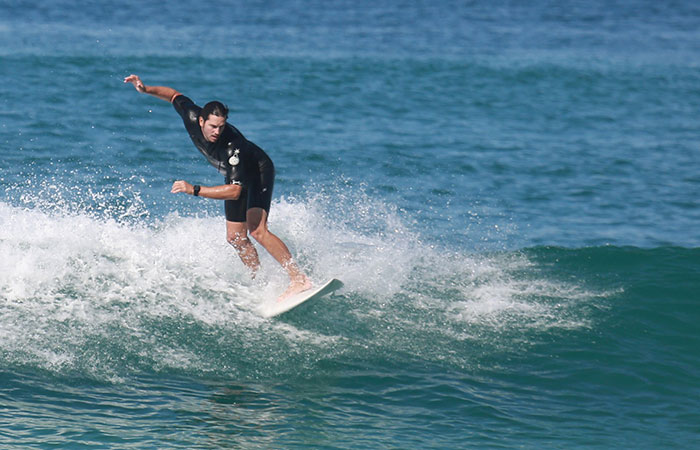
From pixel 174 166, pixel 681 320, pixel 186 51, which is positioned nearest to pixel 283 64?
pixel 186 51

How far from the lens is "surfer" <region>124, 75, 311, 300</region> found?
27.5 feet

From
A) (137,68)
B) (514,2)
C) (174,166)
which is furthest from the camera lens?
(514,2)

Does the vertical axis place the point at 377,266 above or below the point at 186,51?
below

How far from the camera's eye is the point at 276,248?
8867mm

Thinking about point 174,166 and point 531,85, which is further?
point 531,85

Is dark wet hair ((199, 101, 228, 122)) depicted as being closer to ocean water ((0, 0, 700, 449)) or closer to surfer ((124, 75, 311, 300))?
surfer ((124, 75, 311, 300))

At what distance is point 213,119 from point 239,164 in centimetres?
49

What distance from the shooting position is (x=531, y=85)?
24.0 m

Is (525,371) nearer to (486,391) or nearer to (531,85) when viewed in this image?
(486,391)

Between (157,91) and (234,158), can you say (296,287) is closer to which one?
(234,158)

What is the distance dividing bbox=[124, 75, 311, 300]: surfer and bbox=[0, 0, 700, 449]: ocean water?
52 cm

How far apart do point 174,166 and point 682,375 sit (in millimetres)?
9795

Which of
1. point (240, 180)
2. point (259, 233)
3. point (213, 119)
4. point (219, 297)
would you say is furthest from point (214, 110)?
point (219, 297)

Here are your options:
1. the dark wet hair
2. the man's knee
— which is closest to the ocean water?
the man's knee
